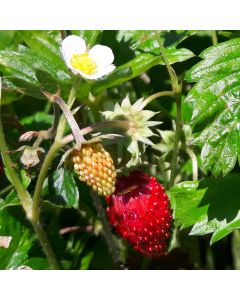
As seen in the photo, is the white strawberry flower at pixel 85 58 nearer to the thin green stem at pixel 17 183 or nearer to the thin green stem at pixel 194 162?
the thin green stem at pixel 17 183

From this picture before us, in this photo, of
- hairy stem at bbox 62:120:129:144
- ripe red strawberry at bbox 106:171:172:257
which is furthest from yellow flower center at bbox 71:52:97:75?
ripe red strawberry at bbox 106:171:172:257

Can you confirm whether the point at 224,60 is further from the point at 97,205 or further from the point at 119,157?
the point at 97,205

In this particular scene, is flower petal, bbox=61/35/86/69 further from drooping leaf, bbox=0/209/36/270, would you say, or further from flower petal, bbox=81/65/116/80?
drooping leaf, bbox=0/209/36/270

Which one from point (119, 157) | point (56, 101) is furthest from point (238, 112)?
point (56, 101)

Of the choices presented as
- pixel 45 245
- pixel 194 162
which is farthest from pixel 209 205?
pixel 45 245

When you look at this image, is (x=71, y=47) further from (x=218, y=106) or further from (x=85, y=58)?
(x=218, y=106)

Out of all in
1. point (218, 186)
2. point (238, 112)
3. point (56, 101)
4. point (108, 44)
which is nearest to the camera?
point (56, 101)
